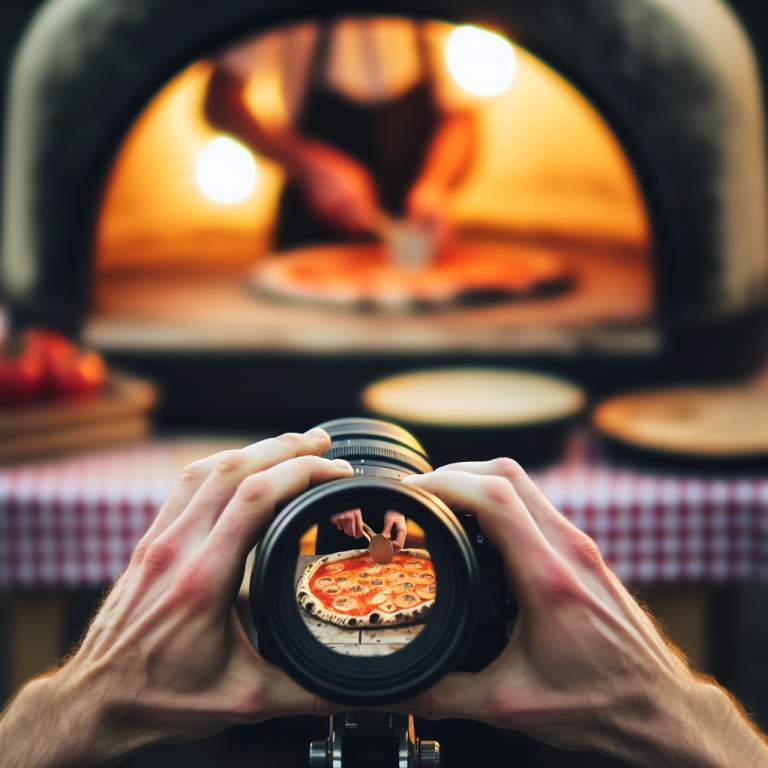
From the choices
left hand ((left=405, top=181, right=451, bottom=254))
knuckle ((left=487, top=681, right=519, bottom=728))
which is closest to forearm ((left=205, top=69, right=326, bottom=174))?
left hand ((left=405, top=181, right=451, bottom=254))

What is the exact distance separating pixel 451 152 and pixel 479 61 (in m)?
0.25

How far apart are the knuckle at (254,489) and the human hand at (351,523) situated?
15cm

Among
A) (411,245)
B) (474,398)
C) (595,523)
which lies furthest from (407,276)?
(595,523)

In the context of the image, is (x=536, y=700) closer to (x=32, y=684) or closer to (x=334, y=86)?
(x=32, y=684)

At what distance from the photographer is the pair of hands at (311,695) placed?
0.79m

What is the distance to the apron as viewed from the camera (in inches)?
114

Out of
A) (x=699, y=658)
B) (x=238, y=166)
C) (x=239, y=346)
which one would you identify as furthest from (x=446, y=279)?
(x=699, y=658)

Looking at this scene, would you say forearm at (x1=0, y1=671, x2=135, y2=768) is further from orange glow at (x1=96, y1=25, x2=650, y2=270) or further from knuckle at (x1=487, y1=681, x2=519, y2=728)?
orange glow at (x1=96, y1=25, x2=650, y2=270)

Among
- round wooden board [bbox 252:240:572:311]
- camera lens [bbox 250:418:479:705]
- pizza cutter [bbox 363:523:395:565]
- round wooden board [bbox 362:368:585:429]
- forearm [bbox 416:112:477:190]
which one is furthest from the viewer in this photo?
forearm [bbox 416:112:477:190]

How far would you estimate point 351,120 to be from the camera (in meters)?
2.93

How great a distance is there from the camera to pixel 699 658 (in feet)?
6.16

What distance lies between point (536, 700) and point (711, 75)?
147 centimetres

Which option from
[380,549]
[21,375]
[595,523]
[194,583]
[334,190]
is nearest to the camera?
[194,583]

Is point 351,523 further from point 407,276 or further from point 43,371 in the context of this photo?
point 407,276
